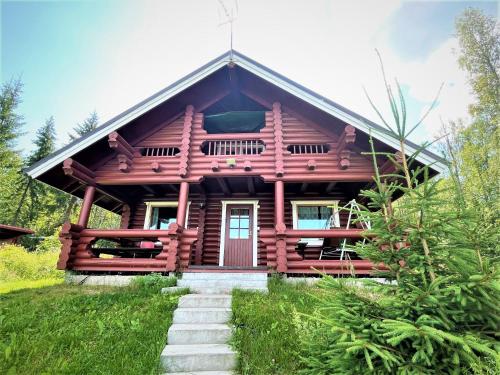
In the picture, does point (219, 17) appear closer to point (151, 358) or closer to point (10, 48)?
point (151, 358)

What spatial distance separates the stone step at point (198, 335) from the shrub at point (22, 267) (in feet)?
38.0

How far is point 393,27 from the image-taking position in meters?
49.4

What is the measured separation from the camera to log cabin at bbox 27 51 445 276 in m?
6.58

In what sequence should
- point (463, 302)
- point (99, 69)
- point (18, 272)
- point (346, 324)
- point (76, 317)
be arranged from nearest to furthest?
point (463, 302) < point (346, 324) < point (76, 317) < point (18, 272) < point (99, 69)

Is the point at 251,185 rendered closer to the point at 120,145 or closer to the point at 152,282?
the point at 120,145

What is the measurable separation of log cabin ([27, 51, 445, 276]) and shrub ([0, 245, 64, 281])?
6247mm

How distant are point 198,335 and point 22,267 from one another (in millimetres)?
13156

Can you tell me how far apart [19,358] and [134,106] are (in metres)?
6.00

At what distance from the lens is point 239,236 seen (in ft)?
29.5

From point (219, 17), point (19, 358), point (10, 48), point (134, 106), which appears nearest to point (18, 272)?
point (134, 106)

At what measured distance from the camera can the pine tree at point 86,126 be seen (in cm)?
2594

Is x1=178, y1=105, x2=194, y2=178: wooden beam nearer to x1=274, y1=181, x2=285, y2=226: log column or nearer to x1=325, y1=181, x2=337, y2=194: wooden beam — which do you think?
x1=274, y1=181, x2=285, y2=226: log column

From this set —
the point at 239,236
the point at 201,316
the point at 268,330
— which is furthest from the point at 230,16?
the point at 268,330

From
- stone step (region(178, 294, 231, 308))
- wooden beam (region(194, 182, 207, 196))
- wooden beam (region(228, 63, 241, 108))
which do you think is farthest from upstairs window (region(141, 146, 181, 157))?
stone step (region(178, 294, 231, 308))
